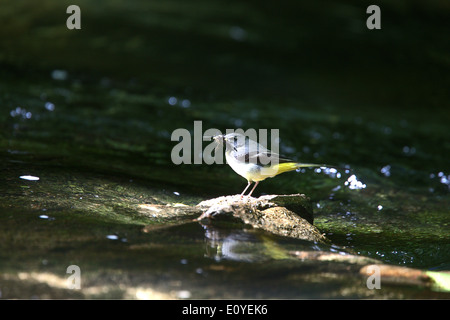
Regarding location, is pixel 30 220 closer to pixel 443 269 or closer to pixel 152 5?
pixel 443 269

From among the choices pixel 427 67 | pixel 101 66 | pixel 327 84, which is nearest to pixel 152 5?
pixel 101 66

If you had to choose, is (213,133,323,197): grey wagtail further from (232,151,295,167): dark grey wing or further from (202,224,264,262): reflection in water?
(202,224,264,262): reflection in water

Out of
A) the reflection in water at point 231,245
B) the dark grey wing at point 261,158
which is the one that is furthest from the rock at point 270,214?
the dark grey wing at point 261,158

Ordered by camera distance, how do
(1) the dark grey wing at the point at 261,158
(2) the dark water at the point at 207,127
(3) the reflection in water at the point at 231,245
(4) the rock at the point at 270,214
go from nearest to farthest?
(2) the dark water at the point at 207,127 → (3) the reflection in water at the point at 231,245 → (4) the rock at the point at 270,214 → (1) the dark grey wing at the point at 261,158

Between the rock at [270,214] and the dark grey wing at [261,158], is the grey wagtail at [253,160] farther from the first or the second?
the rock at [270,214]

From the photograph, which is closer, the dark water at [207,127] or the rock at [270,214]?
the dark water at [207,127]

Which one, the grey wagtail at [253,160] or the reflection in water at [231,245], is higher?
the grey wagtail at [253,160]

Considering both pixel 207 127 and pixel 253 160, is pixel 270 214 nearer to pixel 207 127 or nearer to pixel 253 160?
pixel 253 160

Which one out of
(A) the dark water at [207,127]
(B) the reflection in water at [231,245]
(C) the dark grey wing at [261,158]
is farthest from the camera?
(C) the dark grey wing at [261,158]
